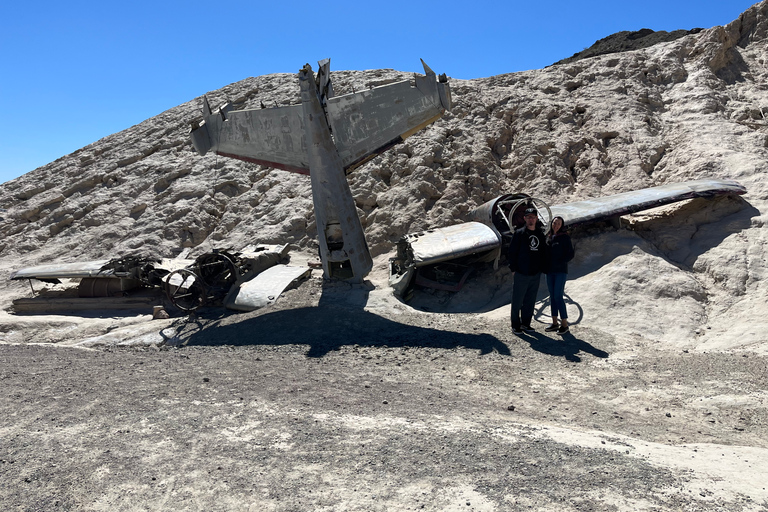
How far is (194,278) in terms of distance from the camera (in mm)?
11547

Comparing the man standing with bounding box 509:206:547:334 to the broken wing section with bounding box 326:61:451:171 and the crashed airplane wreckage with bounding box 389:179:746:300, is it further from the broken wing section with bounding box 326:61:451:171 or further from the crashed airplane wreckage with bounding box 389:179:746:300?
the broken wing section with bounding box 326:61:451:171

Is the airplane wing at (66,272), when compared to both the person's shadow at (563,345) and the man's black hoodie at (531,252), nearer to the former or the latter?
the man's black hoodie at (531,252)

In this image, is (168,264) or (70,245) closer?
(168,264)

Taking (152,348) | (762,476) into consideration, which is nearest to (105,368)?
(152,348)

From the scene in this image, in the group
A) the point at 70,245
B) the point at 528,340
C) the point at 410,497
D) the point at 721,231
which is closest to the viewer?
the point at 410,497

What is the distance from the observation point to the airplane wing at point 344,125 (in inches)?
425

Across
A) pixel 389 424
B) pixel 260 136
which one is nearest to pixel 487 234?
pixel 260 136

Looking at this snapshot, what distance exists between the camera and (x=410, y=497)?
3.43 meters

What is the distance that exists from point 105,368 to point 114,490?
423 centimetres

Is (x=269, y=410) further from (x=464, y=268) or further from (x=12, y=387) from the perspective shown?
(x=464, y=268)

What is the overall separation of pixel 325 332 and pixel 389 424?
169 inches

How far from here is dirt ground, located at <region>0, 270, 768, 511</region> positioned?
3494 mm

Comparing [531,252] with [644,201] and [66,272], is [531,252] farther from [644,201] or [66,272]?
[66,272]

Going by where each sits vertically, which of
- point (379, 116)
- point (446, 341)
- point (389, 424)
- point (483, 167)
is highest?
point (379, 116)
